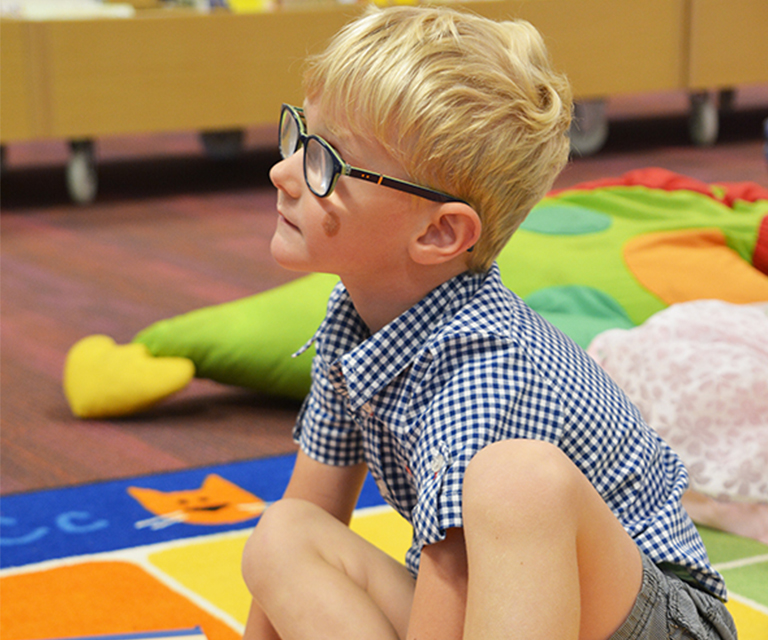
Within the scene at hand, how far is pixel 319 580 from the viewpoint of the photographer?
0.79m

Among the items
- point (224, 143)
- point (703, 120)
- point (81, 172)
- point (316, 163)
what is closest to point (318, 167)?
point (316, 163)

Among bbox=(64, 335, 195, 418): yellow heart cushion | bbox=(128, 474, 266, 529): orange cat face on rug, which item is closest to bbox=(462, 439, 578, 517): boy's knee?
bbox=(128, 474, 266, 529): orange cat face on rug

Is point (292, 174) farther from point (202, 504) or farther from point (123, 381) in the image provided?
point (123, 381)

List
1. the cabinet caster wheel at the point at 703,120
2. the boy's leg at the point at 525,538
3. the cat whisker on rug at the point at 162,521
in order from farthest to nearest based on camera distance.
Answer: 1. the cabinet caster wheel at the point at 703,120
2. the cat whisker on rug at the point at 162,521
3. the boy's leg at the point at 525,538

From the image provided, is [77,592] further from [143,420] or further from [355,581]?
[143,420]

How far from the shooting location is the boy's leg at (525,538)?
2.08 feet

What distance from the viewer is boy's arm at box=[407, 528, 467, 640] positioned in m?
0.69

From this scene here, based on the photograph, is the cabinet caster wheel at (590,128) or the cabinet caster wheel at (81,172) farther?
the cabinet caster wheel at (590,128)

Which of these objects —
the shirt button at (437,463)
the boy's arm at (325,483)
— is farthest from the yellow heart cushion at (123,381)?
the shirt button at (437,463)

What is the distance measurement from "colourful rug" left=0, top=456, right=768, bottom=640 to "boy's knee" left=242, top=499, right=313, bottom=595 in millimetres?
198

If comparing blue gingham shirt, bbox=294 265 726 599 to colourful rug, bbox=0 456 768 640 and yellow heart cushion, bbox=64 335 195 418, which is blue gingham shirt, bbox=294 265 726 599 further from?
yellow heart cushion, bbox=64 335 195 418

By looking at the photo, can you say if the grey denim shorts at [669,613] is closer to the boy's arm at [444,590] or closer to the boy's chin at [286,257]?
the boy's arm at [444,590]

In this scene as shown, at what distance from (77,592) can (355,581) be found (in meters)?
0.39

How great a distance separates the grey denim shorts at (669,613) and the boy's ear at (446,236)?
0.25m
